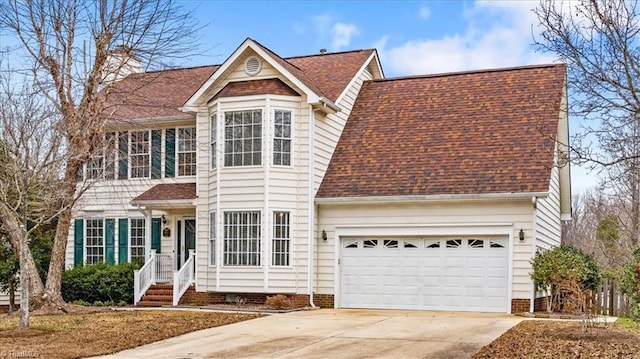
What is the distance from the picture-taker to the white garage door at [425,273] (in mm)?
19266

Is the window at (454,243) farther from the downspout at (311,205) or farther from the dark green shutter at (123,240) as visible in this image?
the dark green shutter at (123,240)

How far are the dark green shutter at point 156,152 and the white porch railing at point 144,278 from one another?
256 centimetres

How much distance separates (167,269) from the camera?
23281mm

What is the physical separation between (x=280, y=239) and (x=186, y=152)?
483 centimetres

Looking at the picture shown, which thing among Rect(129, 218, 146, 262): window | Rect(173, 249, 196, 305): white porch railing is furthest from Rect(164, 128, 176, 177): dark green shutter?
Rect(173, 249, 196, 305): white porch railing

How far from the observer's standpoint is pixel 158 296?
22.1 metres

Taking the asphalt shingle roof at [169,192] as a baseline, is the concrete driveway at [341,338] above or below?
below

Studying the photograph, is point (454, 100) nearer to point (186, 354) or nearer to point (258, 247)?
point (258, 247)

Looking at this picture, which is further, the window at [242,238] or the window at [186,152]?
the window at [186,152]

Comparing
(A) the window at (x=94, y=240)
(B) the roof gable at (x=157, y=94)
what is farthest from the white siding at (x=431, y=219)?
(A) the window at (x=94, y=240)

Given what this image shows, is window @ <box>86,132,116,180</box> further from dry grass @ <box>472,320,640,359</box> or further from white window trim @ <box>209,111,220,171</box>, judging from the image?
dry grass @ <box>472,320,640,359</box>

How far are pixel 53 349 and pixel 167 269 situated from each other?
10.8 metres

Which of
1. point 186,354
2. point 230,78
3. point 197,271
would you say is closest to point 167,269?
point 197,271

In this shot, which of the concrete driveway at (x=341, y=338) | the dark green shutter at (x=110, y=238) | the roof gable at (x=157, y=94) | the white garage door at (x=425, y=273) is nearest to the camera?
the concrete driveway at (x=341, y=338)
